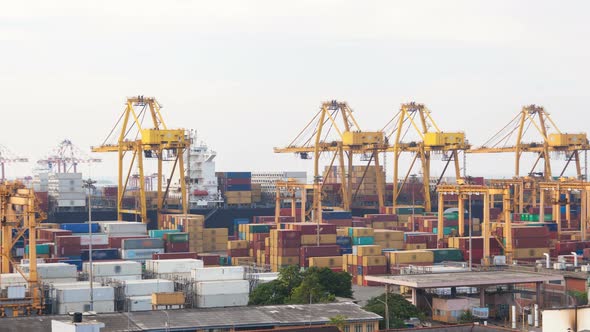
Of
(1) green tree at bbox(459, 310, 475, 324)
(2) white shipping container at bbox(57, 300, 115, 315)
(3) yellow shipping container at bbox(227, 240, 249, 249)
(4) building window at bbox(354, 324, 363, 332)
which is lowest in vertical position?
(1) green tree at bbox(459, 310, 475, 324)

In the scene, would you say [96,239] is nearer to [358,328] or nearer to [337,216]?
[337,216]

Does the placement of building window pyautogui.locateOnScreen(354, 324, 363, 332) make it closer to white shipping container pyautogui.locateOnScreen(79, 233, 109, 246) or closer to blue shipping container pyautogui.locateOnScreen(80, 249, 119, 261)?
blue shipping container pyautogui.locateOnScreen(80, 249, 119, 261)

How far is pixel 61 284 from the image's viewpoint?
49625 mm

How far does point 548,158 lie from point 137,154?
3749cm

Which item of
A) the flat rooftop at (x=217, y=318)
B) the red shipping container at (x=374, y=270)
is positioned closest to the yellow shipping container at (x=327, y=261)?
the red shipping container at (x=374, y=270)

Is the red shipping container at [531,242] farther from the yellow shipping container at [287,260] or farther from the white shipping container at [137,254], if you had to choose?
the white shipping container at [137,254]

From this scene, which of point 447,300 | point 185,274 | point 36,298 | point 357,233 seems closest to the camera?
point 36,298

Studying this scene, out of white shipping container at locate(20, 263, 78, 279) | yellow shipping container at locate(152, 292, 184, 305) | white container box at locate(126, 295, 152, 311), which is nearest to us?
yellow shipping container at locate(152, 292, 184, 305)

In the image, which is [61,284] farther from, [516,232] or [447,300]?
[516,232]

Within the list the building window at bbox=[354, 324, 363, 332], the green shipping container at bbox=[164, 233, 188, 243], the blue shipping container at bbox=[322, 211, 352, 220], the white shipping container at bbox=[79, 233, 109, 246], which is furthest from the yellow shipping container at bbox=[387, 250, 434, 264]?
the blue shipping container at bbox=[322, 211, 352, 220]

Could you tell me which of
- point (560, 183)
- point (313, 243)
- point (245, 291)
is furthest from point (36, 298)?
point (560, 183)

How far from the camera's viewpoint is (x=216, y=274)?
51.3 metres

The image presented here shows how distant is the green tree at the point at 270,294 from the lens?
4822 centimetres

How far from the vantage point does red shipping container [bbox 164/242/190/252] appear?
69625 millimetres
